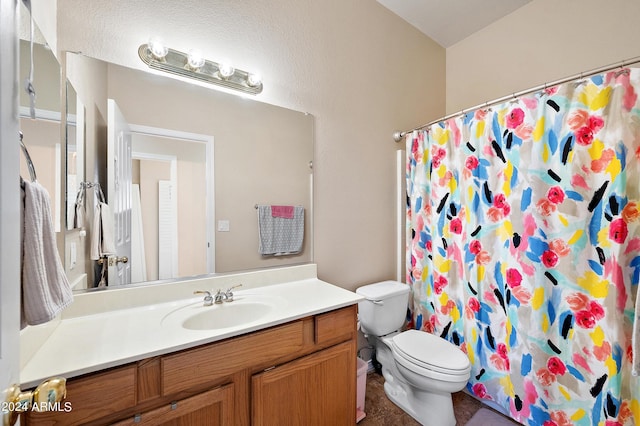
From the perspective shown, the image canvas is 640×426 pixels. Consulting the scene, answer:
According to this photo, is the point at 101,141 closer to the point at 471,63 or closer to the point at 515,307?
the point at 515,307

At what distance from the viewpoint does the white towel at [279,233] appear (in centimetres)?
162

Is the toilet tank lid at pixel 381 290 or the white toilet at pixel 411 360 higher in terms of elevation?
the toilet tank lid at pixel 381 290

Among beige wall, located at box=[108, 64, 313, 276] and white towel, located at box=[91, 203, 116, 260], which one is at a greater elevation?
beige wall, located at box=[108, 64, 313, 276]

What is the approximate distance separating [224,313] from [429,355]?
1.18 m

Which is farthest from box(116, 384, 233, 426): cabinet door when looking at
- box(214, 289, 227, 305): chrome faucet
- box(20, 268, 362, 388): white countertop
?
box(214, 289, 227, 305): chrome faucet

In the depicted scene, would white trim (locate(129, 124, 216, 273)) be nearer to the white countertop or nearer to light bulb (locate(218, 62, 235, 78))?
the white countertop

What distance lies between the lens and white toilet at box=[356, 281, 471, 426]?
1.46 metres

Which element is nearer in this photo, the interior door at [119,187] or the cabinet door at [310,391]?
the cabinet door at [310,391]

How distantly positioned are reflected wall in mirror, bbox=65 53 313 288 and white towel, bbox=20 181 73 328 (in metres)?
0.61

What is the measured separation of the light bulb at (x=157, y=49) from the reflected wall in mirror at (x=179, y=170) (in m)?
0.09

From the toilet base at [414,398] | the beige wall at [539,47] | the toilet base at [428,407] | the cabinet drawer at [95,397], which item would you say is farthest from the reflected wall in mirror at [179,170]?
the beige wall at [539,47]

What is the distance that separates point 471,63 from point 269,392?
115 inches

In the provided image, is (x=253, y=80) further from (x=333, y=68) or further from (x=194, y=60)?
(x=333, y=68)

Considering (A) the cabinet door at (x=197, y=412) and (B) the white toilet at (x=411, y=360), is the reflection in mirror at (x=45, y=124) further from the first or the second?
(B) the white toilet at (x=411, y=360)
